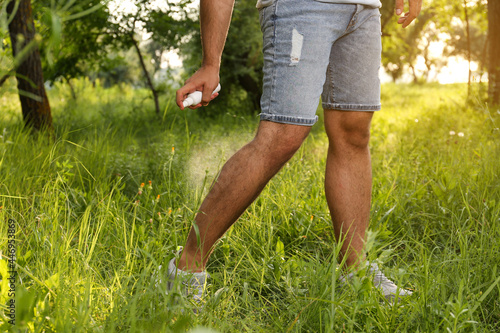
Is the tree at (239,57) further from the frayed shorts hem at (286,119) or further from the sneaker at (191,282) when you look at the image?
the sneaker at (191,282)

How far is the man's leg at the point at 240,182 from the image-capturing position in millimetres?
1686

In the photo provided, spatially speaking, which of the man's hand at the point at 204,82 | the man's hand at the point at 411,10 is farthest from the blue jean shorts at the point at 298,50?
the man's hand at the point at 411,10

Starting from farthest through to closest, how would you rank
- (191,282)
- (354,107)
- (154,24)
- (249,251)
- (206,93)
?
(154,24)
(249,251)
(354,107)
(206,93)
(191,282)

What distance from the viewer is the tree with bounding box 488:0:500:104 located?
648cm

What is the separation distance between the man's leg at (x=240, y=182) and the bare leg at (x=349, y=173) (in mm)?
394

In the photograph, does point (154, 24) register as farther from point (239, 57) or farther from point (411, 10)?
point (411, 10)

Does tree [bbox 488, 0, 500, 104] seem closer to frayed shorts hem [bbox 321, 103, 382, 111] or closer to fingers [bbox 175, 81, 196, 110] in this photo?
frayed shorts hem [bbox 321, 103, 382, 111]

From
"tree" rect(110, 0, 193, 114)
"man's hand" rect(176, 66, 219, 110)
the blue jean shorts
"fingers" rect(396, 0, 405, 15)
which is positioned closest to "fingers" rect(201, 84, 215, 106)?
"man's hand" rect(176, 66, 219, 110)

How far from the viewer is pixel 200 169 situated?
319cm

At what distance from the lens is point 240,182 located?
1.68m

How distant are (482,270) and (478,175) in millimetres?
1116

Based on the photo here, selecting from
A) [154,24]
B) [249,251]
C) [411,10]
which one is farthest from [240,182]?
[154,24]

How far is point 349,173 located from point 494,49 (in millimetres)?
5750

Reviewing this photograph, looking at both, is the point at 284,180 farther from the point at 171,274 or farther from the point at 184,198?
the point at 171,274
